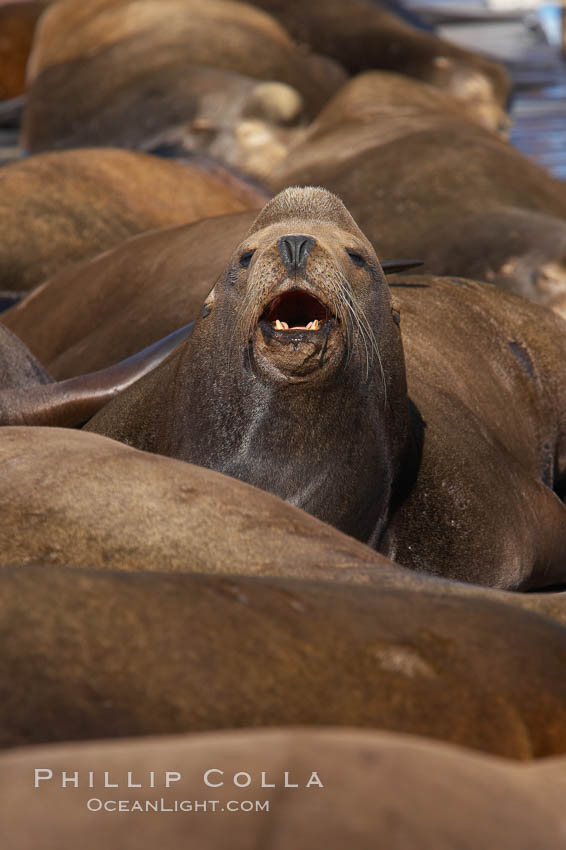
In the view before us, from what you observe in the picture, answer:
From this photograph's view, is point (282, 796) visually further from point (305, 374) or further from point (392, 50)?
point (392, 50)

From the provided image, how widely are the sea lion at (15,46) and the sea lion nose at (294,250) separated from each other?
35.6 ft

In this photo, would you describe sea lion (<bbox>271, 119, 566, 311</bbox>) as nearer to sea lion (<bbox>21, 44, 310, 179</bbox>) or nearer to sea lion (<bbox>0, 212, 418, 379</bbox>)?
sea lion (<bbox>21, 44, 310, 179</bbox>)

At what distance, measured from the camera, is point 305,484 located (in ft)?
13.9

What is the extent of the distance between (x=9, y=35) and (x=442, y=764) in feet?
43.3

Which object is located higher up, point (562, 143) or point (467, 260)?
point (467, 260)

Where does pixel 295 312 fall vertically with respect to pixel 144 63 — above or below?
above

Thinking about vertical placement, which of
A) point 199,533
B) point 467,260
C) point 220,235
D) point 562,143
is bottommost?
point 562,143

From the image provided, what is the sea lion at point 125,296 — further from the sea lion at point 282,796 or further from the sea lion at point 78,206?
the sea lion at point 282,796

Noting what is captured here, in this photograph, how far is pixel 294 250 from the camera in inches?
154

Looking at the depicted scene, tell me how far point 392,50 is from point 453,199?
5.46 meters

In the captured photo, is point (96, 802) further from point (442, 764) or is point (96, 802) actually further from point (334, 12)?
point (334, 12)

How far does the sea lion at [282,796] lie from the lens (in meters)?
1.68

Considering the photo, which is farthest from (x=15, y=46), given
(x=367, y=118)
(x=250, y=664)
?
(x=250, y=664)

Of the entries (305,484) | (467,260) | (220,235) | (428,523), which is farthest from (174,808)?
(467,260)
